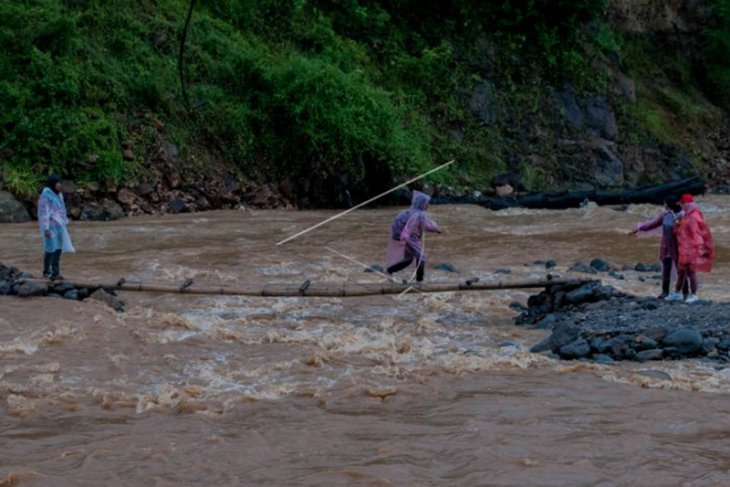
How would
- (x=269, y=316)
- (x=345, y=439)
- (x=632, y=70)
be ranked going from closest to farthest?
(x=345, y=439) → (x=269, y=316) → (x=632, y=70)

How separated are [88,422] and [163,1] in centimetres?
1945

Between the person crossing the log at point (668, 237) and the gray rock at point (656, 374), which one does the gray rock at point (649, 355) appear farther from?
the person crossing the log at point (668, 237)

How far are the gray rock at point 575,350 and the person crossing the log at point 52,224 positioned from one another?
239 inches

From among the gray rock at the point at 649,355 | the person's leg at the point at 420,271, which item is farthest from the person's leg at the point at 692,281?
the person's leg at the point at 420,271

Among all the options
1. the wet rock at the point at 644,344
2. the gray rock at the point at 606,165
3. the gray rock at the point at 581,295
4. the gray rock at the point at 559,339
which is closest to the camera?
the wet rock at the point at 644,344

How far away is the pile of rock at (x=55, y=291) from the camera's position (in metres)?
11.0

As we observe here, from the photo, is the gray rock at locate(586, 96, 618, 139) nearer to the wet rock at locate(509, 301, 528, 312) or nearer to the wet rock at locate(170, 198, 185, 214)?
the wet rock at locate(170, 198, 185, 214)

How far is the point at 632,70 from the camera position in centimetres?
3167

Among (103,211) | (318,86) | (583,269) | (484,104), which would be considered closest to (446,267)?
(583,269)

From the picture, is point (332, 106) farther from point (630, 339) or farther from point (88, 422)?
point (88, 422)

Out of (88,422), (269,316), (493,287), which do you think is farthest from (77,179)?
(88,422)

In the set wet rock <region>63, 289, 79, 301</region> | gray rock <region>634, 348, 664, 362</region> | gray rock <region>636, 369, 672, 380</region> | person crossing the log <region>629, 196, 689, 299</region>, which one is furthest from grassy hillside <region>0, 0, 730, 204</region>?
gray rock <region>636, 369, 672, 380</region>

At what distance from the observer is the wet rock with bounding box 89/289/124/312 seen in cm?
1098

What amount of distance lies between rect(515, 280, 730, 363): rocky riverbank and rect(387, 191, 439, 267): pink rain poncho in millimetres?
1720
